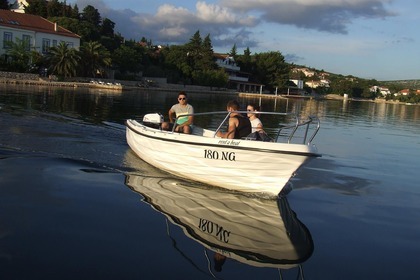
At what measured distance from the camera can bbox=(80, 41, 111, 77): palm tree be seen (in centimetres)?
5959

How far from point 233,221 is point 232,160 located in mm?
1483

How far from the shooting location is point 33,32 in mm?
59562

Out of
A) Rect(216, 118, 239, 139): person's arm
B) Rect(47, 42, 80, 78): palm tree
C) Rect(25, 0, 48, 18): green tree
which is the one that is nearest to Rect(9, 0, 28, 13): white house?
Rect(25, 0, 48, 18): green tree

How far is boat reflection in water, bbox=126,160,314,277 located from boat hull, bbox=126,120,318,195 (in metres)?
0.26

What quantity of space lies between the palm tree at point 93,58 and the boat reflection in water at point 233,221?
54.8 m

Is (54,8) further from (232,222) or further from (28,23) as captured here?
(232,222)

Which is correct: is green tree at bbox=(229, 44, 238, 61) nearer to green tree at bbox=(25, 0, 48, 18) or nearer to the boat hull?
green tree at bbox=(25, 0, 48, 18)

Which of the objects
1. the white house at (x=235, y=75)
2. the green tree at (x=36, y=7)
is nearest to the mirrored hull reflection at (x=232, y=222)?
the green tree at (x=36, y=7)

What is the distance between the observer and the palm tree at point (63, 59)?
5569 cm

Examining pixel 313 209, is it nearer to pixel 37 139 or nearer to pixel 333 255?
pixel 333 255

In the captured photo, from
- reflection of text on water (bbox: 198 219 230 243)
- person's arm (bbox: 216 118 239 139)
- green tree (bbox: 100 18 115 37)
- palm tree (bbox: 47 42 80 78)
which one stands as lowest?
reflection of text on water (bbox: 198 219 230 243)

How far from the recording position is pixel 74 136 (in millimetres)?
13188

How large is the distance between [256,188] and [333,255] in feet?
8.38

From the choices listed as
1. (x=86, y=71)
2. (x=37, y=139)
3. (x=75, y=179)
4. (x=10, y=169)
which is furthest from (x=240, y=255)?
(x=86, y=71)
